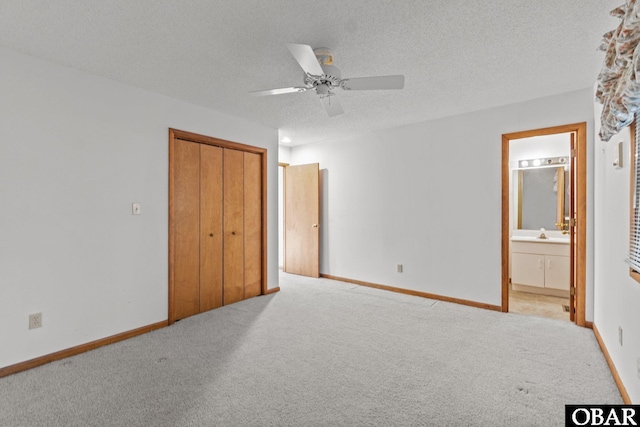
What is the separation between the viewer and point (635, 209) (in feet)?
5.76

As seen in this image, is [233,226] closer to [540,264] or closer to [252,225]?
[252,225]

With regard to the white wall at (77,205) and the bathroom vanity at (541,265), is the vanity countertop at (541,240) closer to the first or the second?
the bathroom vanity at (541,265)

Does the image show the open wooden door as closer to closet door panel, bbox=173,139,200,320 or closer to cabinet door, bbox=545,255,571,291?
closet door panel, bbox=173,139,200,320

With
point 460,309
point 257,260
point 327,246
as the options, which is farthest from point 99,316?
point 460,309

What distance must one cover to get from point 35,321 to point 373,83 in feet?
10.2

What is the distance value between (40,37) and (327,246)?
13.8ft

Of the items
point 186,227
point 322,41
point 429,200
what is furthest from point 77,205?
point 429,200

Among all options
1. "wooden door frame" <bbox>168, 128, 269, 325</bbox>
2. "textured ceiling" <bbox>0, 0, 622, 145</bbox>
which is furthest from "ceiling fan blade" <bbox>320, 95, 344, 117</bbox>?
"wooden door frame" <bbox>168, 128, 269, 325</bbox>

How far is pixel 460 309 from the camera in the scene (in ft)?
12.1

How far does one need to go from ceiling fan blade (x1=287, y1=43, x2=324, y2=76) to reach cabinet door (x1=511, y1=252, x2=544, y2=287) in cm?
406

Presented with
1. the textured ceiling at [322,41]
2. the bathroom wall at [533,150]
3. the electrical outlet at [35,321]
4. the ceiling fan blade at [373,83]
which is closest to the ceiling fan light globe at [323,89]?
the ceiling fan blade at [373,83]

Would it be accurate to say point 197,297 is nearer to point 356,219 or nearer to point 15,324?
point 15,324

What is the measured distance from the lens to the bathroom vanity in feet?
13.7

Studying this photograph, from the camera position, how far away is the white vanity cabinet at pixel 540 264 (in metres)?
4.17
